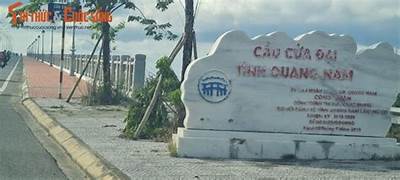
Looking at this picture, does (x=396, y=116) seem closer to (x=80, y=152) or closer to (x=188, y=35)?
(x=188, y=35)

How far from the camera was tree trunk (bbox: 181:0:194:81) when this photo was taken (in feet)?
42.4

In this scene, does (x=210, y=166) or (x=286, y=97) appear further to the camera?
(x=286, y=97)

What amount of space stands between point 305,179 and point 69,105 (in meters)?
14.3

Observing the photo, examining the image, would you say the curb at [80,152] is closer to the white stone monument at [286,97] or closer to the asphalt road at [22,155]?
the asphalt road at [22,155]

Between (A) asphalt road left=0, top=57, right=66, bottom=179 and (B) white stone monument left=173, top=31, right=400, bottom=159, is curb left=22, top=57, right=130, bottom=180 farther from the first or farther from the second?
(B) white stone monument left=173, top=31, right=400, bottom=159

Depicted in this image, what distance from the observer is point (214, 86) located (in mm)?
11086

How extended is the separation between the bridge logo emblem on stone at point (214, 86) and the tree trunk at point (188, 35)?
1872 millimetres

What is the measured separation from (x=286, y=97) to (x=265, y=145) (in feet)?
2.76

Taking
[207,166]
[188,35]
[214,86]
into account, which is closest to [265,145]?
[214,86]

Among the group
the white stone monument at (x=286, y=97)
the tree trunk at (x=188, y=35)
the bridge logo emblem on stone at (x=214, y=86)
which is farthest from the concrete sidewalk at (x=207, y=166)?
the tree trunk at (x=188, y=35)

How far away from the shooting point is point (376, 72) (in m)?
11.5

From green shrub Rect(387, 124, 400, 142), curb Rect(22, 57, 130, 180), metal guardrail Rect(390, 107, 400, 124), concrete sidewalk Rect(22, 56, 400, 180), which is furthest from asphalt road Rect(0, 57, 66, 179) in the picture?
green shrub Rect(387, 124, 400, 142)

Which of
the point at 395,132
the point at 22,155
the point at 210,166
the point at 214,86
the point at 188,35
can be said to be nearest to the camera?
the point at 210,166

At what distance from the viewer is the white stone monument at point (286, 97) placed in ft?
36.2
